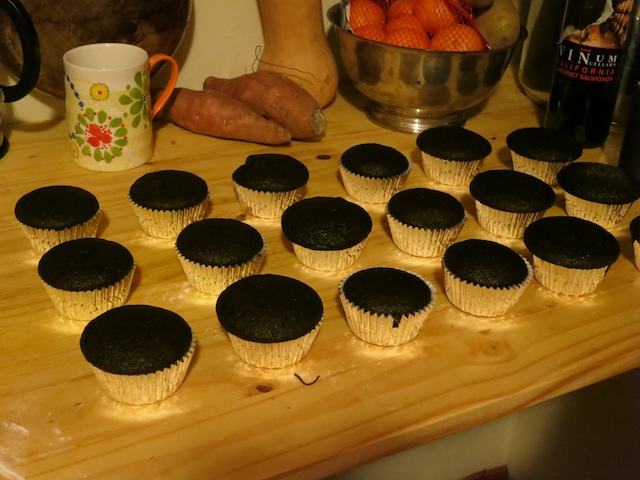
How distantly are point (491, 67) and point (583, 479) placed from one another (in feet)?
2.40

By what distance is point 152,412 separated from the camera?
0.77 m

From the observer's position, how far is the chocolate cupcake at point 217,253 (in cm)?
92

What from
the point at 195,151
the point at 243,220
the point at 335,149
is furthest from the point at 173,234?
the point at 335,149

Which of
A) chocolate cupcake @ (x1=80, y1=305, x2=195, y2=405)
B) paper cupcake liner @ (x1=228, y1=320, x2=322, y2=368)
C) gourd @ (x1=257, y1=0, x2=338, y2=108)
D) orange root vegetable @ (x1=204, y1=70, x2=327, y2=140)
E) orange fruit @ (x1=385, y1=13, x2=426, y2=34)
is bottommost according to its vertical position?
paper cupcake liner @ (x1=228, y1=320, x2=322, y2=368)

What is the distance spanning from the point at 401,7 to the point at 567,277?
55 centimetres

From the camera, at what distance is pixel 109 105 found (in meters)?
1.11

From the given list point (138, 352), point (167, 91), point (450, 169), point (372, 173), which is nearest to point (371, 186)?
point (372, 173)

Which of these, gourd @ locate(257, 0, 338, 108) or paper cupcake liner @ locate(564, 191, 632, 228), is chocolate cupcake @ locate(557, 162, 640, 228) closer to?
paper cupcake liner @ locate(564, 191, 632, 228)

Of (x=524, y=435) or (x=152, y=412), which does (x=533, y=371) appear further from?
(x=524, y=435)

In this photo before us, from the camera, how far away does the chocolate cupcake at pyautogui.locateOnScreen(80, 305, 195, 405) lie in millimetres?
761

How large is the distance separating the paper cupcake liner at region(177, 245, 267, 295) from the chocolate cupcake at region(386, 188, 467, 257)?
0.19 meters

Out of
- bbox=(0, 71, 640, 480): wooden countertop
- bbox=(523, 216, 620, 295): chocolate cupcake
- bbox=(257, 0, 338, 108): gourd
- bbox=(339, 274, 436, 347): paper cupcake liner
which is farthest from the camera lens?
bbox=(257, 0, 338, 108): gourd

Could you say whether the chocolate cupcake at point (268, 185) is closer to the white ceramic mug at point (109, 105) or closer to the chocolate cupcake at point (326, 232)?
the chocolate cupcake at point (326, 232)

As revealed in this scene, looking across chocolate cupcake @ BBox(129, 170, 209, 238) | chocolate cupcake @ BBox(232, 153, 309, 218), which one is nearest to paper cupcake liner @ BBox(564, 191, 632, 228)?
chocolate cupcake @ BBox(232, 153, 309, 218)
